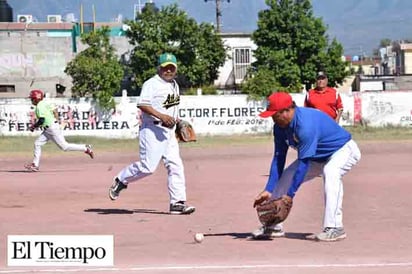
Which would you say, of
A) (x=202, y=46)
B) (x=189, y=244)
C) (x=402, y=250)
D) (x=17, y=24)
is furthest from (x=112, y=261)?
(x=17, y=24)

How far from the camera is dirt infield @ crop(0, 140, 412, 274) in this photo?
829 cm

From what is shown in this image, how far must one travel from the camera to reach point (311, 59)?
60.7 metres

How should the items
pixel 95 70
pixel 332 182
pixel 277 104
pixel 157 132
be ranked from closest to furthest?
pixel 277 104 < pixel 332 182 < pixel 157 132 < pixel 95 70

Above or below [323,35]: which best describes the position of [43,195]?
below

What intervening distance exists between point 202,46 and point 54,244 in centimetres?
5314

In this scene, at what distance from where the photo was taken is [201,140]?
1478 inches

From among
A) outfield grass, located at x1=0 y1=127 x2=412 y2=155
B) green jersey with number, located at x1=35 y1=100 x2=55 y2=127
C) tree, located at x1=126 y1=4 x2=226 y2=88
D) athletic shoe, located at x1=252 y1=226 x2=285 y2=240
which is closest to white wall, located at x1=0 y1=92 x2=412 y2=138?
outfield grass, located at x1=0 y1=127 x2=412 y2=155

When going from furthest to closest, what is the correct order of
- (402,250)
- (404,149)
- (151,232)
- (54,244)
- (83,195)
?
(404,149)
(83,195)
(151,232)
(402,250)
(54,244)

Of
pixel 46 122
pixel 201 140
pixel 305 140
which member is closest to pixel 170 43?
pixel 201 140

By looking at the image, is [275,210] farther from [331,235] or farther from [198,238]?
[198,238]

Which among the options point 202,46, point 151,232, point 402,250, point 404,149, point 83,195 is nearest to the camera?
point 402,250

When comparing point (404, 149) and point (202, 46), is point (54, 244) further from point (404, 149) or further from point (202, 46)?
point (202, 46)

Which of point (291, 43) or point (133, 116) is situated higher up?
point (291, 43)

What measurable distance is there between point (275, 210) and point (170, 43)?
51.6 metres
